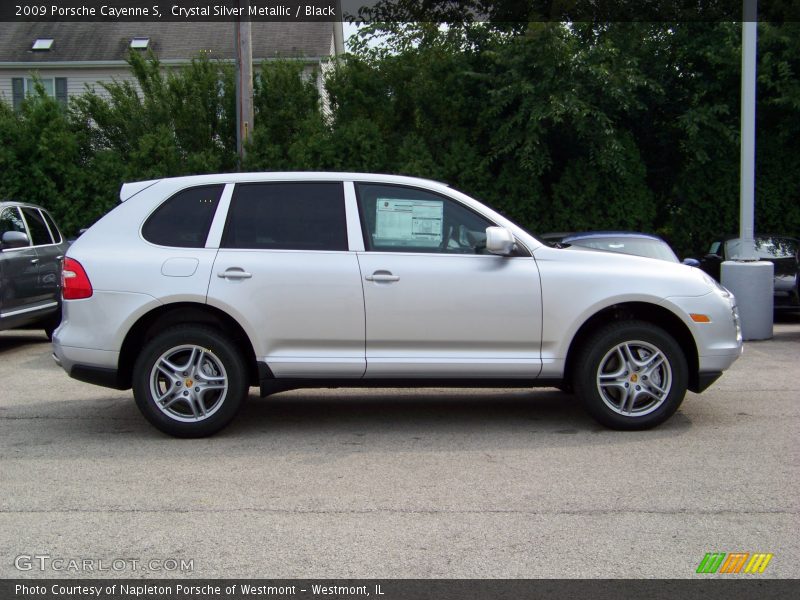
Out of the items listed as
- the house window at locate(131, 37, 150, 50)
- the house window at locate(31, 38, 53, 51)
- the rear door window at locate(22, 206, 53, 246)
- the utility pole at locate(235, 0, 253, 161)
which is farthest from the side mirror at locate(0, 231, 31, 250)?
the house window at locate(31, 38, 53, 51)

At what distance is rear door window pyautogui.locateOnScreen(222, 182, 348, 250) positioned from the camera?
654cm

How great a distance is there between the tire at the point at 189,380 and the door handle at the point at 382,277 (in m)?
1.08

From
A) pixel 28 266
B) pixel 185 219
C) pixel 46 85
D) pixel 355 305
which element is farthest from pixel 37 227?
pixel 46 85

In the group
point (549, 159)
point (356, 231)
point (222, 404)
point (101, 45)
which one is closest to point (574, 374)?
point (356, 231)

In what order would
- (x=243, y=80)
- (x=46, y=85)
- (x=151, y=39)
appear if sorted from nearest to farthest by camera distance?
(x=243, y=80) → (x=46, y=85) → (x=151, y=39)

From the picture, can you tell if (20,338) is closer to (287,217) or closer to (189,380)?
(189,380)

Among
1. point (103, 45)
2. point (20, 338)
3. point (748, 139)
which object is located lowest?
point (20, 338)

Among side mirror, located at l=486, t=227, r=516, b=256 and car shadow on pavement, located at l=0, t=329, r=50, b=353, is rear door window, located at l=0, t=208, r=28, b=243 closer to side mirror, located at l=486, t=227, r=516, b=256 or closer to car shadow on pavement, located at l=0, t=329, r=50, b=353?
car shadow on pavement, located at l=0, t=329, r=50, b=353

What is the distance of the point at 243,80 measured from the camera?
15.6 m

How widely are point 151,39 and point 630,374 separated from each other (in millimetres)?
28590

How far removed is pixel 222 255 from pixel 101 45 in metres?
27.5

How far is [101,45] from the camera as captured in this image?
Result: 3112 centimetres

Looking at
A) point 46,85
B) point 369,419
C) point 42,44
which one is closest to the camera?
point 369,419
